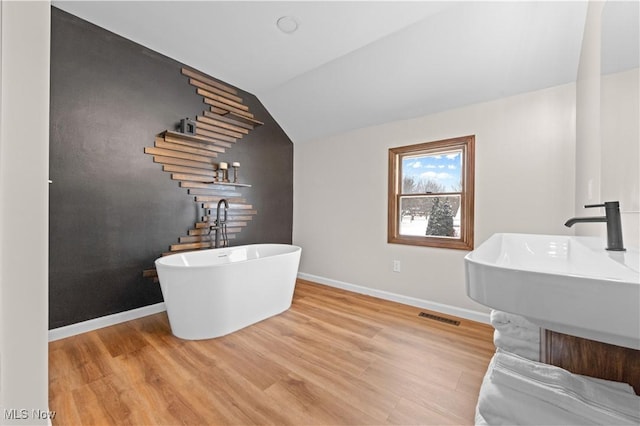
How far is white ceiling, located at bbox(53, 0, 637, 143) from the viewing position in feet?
6.33

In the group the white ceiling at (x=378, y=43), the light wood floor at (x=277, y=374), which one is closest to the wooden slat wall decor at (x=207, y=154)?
the white ceiling at (x=378, y=43)

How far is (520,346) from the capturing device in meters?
1.25

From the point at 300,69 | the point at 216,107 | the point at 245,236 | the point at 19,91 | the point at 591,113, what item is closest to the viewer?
the point at 19,91

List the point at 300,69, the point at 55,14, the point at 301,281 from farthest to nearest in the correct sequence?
the point at 301,281, the point at 300,69, the point at 55,14

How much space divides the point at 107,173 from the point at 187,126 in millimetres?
843

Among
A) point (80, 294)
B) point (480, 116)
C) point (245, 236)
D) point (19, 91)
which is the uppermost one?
point (480, 116)

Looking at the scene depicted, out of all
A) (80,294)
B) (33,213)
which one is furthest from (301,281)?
(33,213)

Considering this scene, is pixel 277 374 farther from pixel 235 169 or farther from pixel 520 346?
pixel 235 169

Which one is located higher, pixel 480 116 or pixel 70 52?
pixel 70 52

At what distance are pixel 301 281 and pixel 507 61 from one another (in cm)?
334

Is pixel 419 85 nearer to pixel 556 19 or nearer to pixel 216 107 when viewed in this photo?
pixel 556 19

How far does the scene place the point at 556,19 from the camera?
1.80m

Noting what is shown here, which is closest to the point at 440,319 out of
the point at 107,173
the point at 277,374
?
the point at 277,374

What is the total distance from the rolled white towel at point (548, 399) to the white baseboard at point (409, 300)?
176cm
